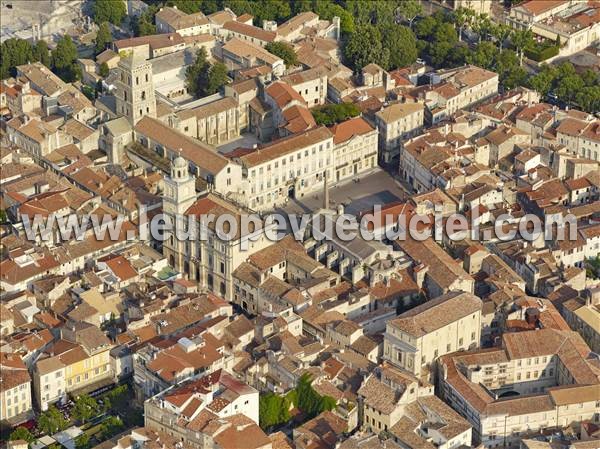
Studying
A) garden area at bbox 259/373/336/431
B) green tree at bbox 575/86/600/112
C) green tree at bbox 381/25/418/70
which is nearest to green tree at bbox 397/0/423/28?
green tree at bbox 381/25/418/70

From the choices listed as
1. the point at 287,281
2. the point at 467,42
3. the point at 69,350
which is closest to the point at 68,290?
the point at 69,350

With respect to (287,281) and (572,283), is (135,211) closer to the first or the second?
(287,281)

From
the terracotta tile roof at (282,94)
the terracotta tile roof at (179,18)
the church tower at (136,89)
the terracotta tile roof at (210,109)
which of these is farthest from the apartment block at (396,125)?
the terracotta tile roof at (179,18)

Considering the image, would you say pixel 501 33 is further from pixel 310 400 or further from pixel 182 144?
pixel 310 400

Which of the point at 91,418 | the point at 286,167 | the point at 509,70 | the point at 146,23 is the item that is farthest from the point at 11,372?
the point at 509,70

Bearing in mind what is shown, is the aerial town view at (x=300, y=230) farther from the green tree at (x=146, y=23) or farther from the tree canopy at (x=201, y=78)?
the green tree at (x=146, y=23)

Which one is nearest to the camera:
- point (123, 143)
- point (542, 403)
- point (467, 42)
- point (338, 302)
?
point (542, 403)
